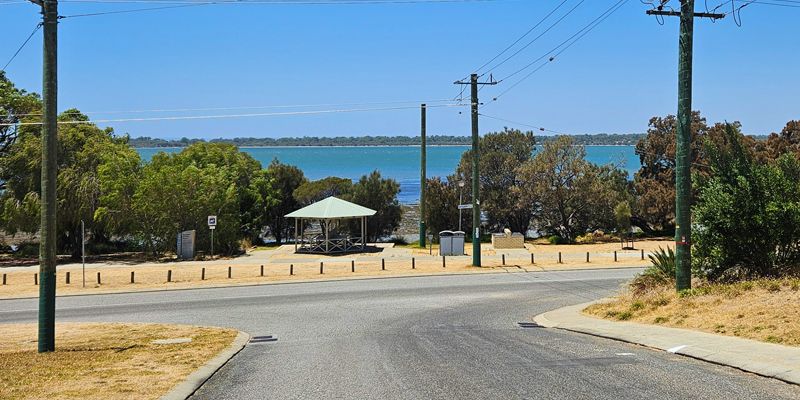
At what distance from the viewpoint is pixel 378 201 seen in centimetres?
5675

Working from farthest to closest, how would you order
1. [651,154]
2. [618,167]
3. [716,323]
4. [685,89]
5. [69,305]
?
[618,167] < [651,154] < [69,305] < [685,89] < [716,323]

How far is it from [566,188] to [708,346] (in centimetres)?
3842

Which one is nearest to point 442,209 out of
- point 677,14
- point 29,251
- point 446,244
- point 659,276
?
point 446,244

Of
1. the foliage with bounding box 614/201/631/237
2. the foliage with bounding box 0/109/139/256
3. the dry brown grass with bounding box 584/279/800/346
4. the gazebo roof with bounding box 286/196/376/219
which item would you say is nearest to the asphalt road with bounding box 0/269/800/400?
the dry brown grass with bounding box 584/279/800/346

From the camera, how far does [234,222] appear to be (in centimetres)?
4478

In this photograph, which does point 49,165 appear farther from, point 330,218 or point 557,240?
point 557,240

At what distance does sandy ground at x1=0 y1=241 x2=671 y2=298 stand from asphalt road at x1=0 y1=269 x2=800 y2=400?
360 cm

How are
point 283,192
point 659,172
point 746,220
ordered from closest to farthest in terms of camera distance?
point 746,220 → point 659,172 → point 283,192

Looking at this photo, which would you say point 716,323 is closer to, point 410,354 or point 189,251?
point 410,354

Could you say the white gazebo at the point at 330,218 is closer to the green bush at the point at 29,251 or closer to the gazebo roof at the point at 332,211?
the gazebo roof at the point at 332,211

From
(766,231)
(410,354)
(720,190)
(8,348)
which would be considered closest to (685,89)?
(720,190)

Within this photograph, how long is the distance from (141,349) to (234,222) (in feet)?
105

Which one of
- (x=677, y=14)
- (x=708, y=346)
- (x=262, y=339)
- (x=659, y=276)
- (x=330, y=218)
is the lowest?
(x=262, y=339)

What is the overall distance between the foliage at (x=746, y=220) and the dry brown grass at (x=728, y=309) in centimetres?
95
